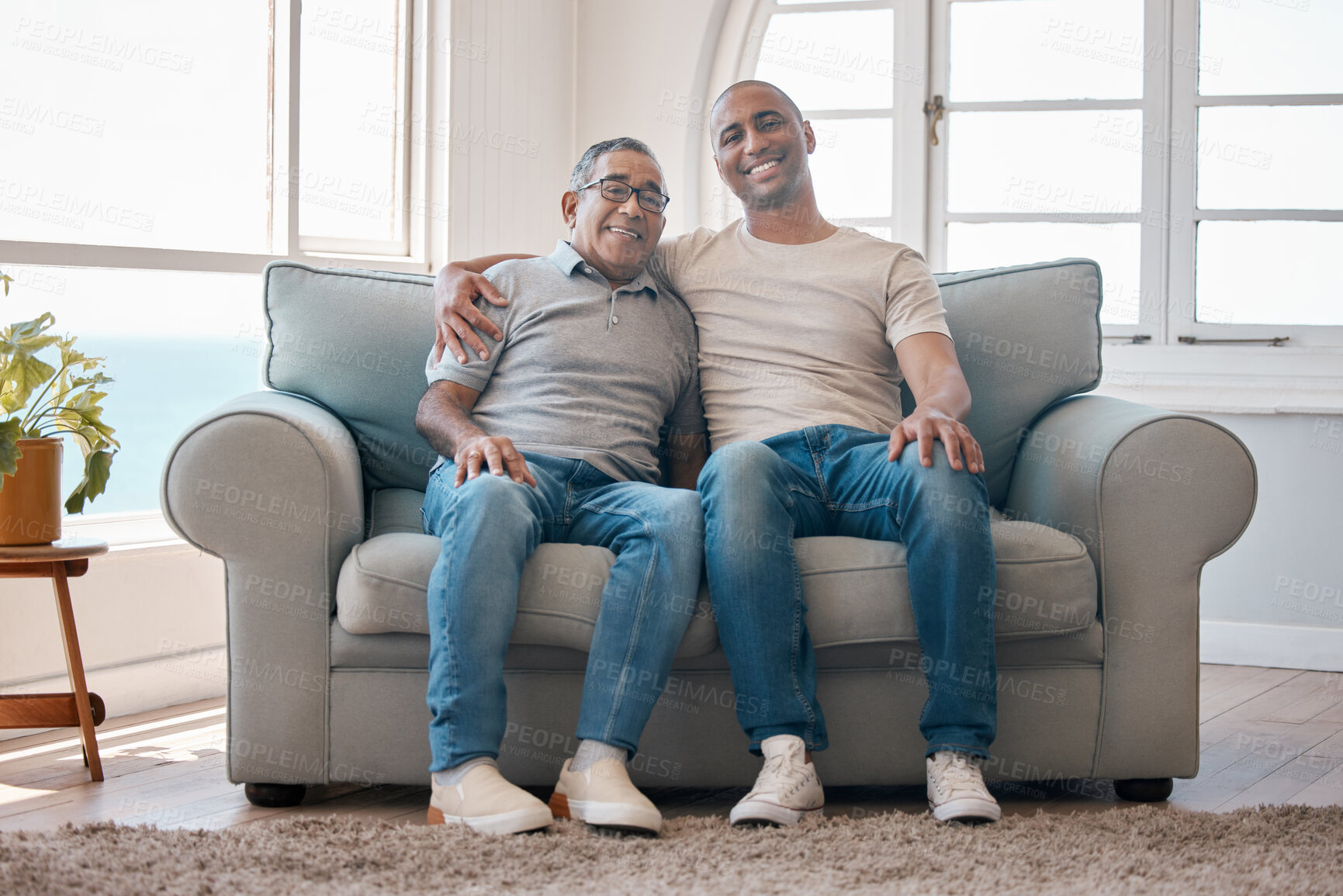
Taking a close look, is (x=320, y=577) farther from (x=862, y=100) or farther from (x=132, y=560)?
(x=862, y=100)

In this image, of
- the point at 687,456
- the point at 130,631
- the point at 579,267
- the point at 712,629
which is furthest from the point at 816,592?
the point at 130,631

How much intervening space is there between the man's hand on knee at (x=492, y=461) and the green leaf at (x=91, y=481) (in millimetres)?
731

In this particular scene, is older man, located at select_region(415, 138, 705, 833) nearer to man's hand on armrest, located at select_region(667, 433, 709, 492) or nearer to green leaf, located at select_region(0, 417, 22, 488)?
man's hand on armrest, located at select_region(667, 433, 709, 492)

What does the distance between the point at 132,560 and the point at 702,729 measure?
141 cm

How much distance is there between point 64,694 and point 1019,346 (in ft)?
6.15

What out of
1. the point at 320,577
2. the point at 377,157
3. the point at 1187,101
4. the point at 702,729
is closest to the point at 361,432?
the point at 320,577

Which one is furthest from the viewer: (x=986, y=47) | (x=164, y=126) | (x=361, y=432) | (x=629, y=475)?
(x=986, y=47)

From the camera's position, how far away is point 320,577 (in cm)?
187

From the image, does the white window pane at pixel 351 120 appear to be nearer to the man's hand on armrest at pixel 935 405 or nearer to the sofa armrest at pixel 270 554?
the sofa armrest at pixel 270 554

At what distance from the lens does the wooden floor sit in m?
1.90

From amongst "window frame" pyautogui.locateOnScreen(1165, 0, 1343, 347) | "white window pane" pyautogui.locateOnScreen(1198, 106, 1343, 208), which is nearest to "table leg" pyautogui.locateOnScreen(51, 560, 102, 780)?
"window frame" pyautogui.locateOnScreen(1165, 0, 1343, 347)

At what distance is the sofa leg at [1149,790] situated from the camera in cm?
196

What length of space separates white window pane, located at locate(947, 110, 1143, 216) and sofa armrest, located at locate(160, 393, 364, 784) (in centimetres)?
228

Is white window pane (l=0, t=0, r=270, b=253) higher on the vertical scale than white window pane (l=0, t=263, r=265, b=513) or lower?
higher
